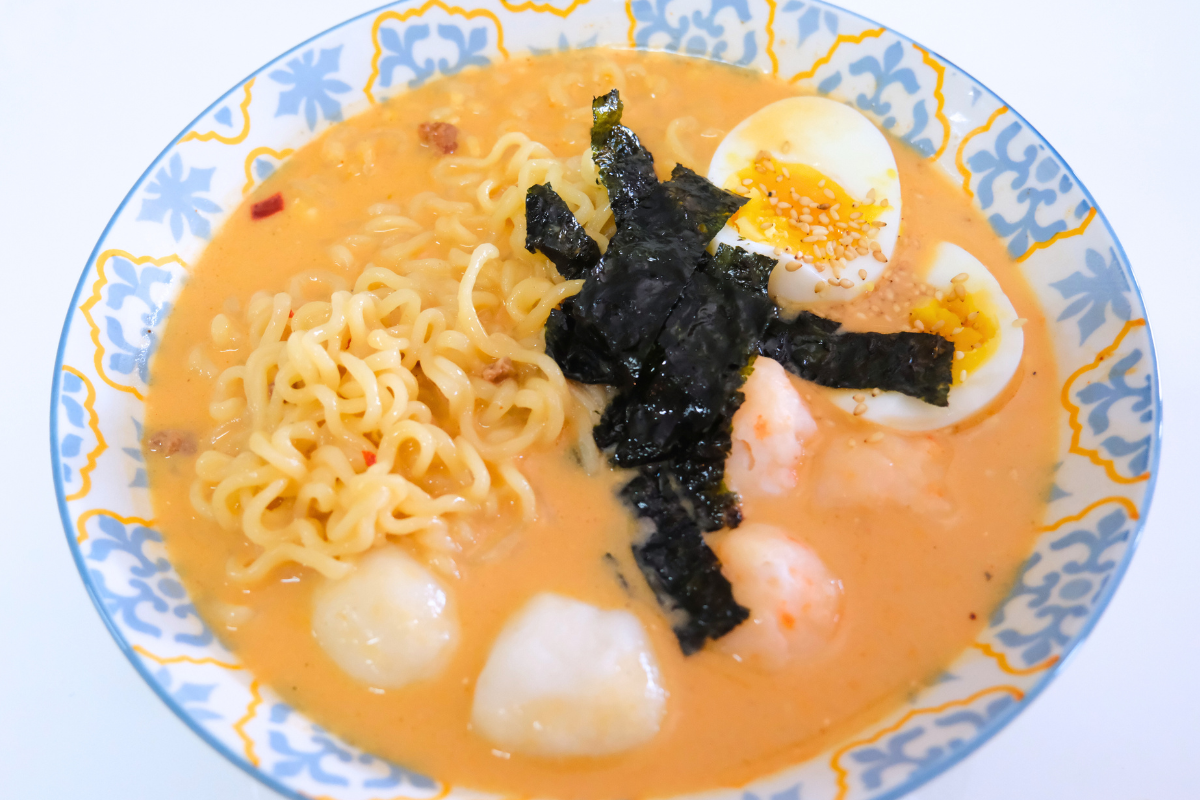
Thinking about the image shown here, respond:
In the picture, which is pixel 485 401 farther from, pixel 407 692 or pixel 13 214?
pixel 13 214

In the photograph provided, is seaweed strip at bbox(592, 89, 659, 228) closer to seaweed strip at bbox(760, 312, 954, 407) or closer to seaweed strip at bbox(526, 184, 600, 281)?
seaweed strip at bbox(526, 184, 600, 281)

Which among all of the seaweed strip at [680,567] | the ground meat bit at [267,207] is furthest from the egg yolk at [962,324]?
the ground meat bit at [267,207]

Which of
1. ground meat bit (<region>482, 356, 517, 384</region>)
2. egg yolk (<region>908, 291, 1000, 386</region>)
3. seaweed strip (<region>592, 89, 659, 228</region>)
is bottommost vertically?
ground meat bit (<region>482, 356, 517, 384</region>)

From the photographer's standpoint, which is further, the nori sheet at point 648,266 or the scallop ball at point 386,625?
the nori sheet at point 648,266

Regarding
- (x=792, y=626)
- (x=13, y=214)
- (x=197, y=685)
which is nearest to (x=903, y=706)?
(x=792, y=626)

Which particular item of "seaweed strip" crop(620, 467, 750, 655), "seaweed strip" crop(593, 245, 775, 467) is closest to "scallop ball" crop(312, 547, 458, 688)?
"seaweed strip" crop(620, 467, 750, 655)

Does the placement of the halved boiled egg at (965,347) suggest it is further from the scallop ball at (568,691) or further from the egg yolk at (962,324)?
the scallop ball at (568,691)
